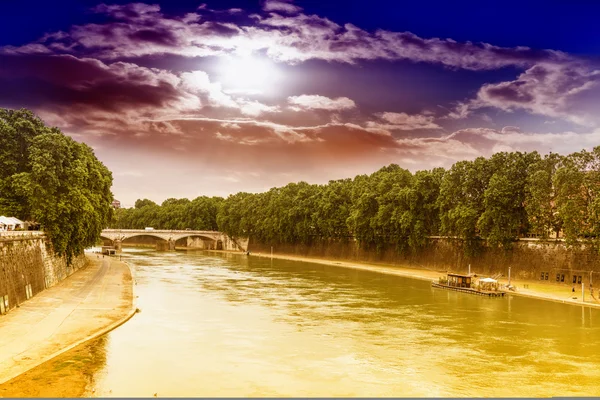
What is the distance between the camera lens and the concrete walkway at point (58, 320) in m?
32.2

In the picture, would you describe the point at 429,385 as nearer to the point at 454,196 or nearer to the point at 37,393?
the point at 37,393

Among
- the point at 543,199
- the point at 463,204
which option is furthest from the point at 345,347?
the point at 463,204

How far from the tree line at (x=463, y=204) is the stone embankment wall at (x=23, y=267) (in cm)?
5671

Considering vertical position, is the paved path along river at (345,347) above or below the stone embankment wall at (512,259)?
below

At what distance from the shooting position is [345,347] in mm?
38000

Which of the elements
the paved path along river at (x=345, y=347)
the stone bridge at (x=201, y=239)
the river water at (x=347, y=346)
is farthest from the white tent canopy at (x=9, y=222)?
the stone bridge at (x=201, y=239)

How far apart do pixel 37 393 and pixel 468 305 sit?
4545 centimetres

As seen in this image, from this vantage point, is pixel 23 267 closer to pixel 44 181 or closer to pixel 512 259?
pixel 44 181

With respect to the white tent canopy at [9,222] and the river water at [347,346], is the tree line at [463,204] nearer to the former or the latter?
the river water at [347,346]

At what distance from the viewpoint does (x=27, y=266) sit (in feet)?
170

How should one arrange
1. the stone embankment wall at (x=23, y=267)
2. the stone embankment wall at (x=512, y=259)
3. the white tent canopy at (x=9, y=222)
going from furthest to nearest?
the stone embankment wall at (x=512, y=259) → the white tent canopy at (x=9, y=222) → the stone embankment wall at (x=23, y=267)

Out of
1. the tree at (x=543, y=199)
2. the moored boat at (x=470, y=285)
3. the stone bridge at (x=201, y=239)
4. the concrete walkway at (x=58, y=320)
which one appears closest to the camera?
the concrete walkway at (x=58, y=320)

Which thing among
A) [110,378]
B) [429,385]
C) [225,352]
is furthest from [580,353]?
[110,378]

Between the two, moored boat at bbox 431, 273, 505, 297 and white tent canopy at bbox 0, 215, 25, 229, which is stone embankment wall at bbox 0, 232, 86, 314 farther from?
moored boat at bbox 431, 273, 505, 297
